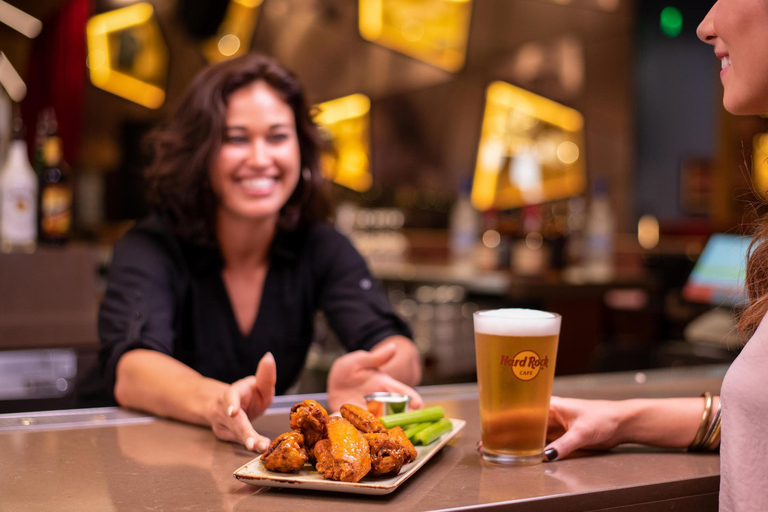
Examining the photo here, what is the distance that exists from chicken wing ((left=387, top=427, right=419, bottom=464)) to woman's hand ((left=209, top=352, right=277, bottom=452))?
170mm

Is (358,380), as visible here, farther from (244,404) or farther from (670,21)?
(670,21)

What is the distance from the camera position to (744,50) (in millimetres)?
749

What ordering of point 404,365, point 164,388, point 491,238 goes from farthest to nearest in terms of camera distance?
point 491,238 < point 404,365 < point 164,388

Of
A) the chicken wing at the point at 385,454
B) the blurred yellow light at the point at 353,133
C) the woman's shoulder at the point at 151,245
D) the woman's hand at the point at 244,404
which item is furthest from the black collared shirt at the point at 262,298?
the blurred yellow light at the point at 353,133

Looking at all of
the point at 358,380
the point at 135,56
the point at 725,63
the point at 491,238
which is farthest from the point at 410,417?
the point at 135,56

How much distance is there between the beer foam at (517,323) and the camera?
2.74ft

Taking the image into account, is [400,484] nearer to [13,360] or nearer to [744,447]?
[744,447]

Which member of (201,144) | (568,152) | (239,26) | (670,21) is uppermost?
(670,21)

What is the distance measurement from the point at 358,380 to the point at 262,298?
0.65m

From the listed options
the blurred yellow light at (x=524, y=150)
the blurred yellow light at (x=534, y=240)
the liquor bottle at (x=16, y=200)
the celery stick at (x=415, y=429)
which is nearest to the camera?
the celery stick at (x=415, y=429)

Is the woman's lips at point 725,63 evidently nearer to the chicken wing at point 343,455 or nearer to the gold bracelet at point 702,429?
the gold bracelet at point 702,429

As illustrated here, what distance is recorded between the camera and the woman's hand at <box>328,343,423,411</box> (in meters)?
1.15

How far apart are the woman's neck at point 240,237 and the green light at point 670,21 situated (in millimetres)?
6081

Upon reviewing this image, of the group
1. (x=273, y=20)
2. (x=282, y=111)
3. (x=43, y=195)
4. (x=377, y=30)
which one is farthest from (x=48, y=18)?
(x=282, y=111)
